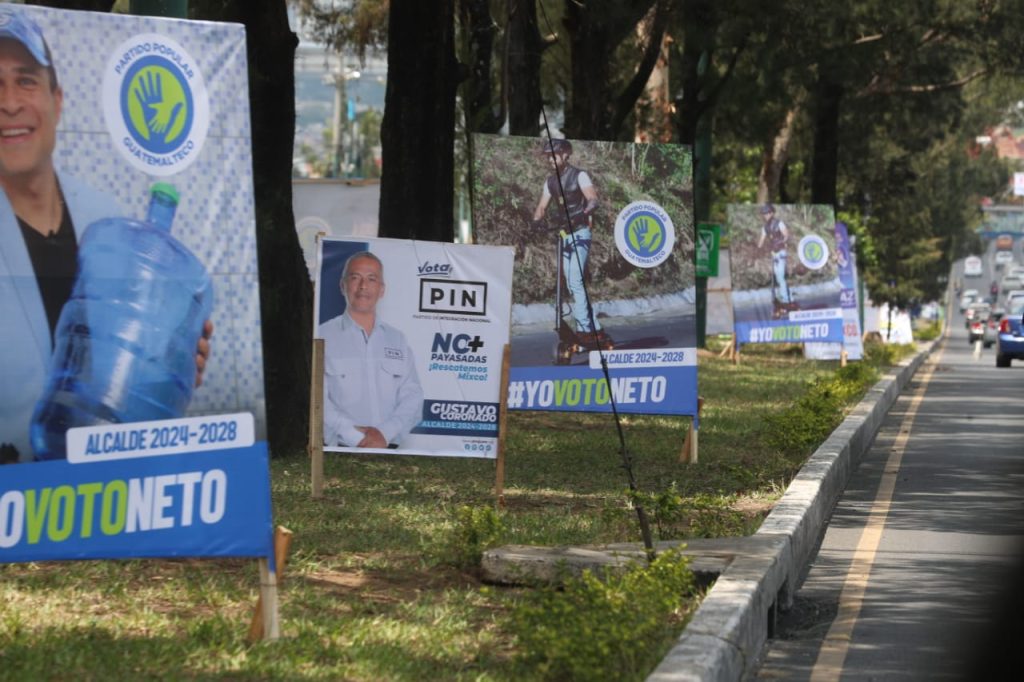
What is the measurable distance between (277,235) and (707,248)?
20.5 m

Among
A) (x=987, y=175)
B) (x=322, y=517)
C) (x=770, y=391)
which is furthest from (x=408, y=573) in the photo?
(x=987, y=175)

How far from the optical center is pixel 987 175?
336ft

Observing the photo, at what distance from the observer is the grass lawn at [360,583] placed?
6.55 m

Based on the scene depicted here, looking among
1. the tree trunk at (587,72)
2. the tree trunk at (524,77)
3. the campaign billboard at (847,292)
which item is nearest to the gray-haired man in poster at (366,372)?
the tree trunk at (524,77)

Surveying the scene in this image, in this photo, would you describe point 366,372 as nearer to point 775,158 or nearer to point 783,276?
point 783,276

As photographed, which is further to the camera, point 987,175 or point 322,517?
point 987,175

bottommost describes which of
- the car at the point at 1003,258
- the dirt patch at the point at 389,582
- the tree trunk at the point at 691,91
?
the dirt patch at the point at 389,582

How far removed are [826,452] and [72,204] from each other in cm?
956

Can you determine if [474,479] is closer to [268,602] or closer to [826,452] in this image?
[826,452]

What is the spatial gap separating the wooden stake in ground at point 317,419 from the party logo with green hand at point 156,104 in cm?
474

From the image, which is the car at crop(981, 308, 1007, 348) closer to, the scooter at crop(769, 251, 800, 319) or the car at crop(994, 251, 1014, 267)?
the scooter at crop(769, 251, 800, 319)

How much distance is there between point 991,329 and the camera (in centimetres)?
5888

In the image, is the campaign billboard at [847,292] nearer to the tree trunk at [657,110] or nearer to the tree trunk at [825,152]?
the tree trunk at [657,110]

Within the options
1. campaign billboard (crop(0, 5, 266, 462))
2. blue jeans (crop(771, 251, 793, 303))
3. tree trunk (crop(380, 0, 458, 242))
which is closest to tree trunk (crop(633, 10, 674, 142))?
blue jeans (crop(771, 251, 793, 303))
